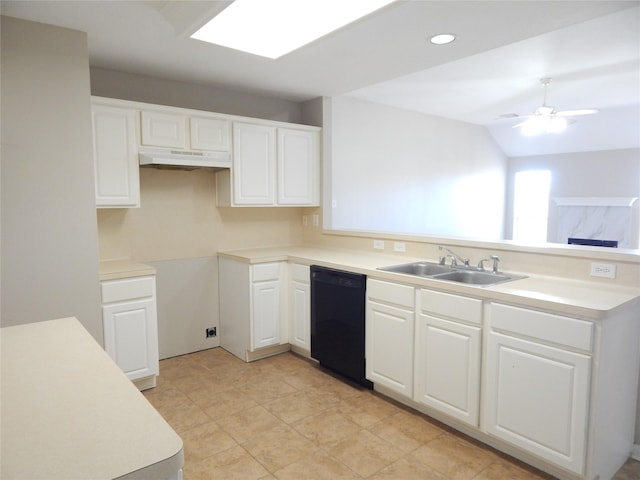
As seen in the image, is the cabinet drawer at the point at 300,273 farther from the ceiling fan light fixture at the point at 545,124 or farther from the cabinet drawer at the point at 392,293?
the ceiling fan light fixture at the point at 545,124

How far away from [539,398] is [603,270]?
2.71 ft

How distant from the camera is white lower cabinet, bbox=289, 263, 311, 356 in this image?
11.6 feet

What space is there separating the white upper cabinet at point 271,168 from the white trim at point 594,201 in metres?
4.89

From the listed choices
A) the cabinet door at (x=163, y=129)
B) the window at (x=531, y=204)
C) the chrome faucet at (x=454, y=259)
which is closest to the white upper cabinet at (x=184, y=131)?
the cabinet door at (x=163, y=129)

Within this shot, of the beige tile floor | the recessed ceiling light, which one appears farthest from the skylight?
the beige tile floor

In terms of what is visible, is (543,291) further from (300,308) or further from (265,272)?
(265,272)

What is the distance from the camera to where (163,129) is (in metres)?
3.21

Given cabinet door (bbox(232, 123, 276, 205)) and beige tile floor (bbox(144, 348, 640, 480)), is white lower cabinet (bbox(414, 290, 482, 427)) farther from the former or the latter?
cabinet door (bbox(232, 123, 276, 205))

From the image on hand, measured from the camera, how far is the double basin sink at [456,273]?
2676 mm

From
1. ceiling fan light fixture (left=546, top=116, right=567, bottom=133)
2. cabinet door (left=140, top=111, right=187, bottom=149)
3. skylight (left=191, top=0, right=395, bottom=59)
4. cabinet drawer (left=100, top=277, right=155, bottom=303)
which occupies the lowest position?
cabinet drawer (left=100, top=277, right=155, bottom=303)

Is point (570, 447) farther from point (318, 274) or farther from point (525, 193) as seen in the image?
point (525, 193)

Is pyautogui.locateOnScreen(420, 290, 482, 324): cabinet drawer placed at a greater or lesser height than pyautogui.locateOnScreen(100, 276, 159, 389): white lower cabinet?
greater

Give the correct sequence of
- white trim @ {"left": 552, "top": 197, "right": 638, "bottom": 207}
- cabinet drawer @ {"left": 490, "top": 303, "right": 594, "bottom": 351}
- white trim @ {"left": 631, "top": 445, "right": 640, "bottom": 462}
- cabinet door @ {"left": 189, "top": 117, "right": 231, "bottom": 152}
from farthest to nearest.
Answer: white trim @ {"left": 552, "top": 197, "right": 638, "bottom": 207}
cabinet door @ {"left": 189, "top": 117, "right": 231, "bottom": 152}
white trim @ {"left": 631, "top": 445, "right": 640, "bottom": 462}
cabinet drawer @ {"left": 490, "top": 303, "right": 594, "bottom": 351}

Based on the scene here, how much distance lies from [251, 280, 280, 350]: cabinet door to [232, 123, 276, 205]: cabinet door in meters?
0.75
